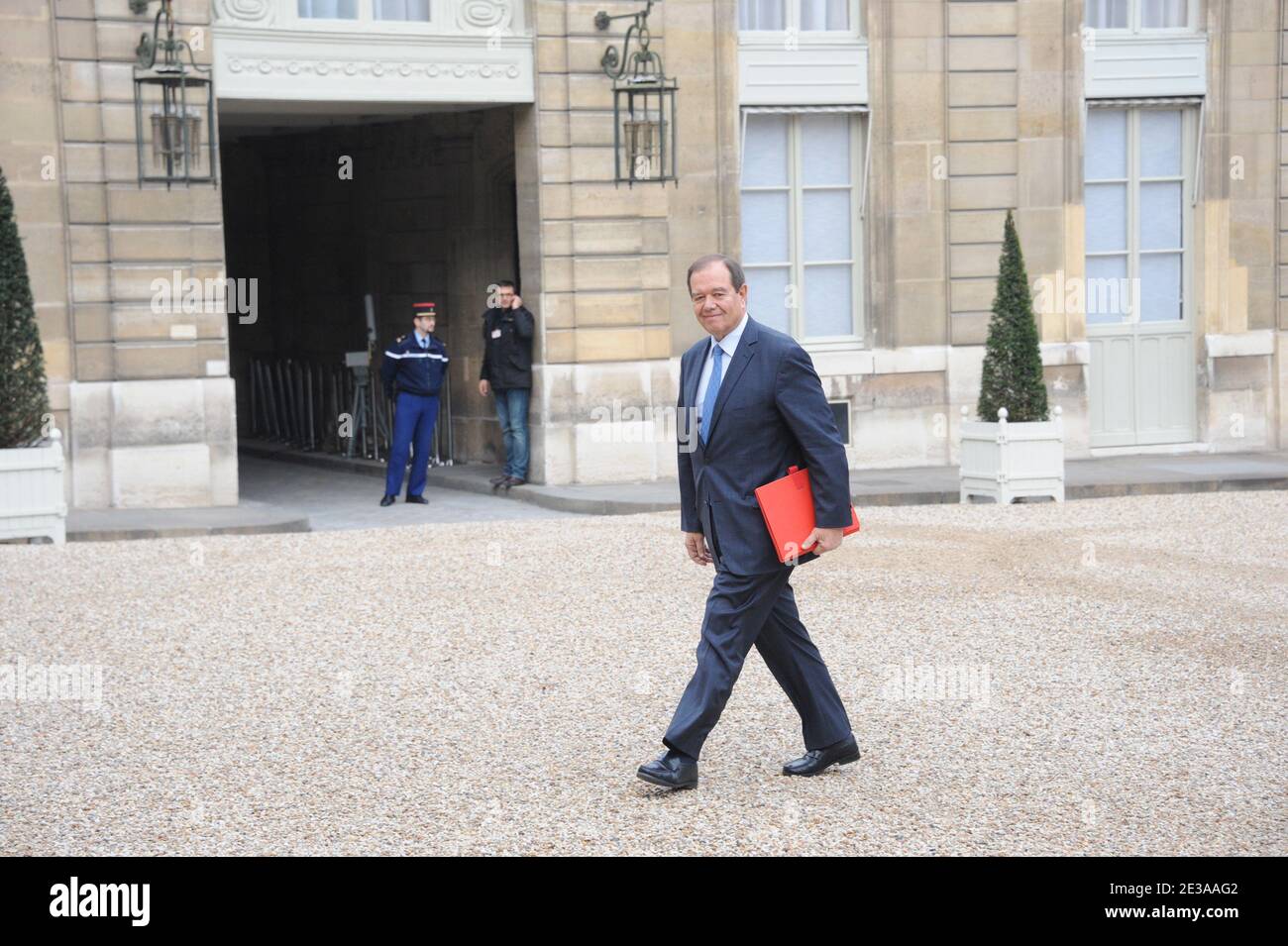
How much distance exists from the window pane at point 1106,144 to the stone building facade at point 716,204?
3 centimetres

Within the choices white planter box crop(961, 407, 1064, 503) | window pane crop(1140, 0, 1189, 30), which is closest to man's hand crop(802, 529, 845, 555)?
white planter box crop(961, 407, 1064, 503)

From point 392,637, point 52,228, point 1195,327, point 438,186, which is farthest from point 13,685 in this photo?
point 1195,327

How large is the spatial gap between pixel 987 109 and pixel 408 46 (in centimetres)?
549

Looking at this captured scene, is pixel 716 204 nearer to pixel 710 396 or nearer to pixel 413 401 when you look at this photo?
pixel 413 401

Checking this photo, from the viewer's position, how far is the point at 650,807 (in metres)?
6.37

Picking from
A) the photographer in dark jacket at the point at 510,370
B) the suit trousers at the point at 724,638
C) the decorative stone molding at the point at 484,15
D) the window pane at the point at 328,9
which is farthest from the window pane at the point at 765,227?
the suit trousers at the point at 724,638

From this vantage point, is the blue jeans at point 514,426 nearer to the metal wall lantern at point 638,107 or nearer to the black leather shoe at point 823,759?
the metal wall lantern at point 638,107

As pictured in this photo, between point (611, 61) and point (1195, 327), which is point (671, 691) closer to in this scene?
point (611, 61)

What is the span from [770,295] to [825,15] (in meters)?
2.64

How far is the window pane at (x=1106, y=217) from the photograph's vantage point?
18.6m

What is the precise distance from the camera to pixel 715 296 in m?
6.51

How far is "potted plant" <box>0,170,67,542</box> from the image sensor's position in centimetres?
1311

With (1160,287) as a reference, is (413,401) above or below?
below

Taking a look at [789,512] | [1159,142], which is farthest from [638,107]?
[789,512]
